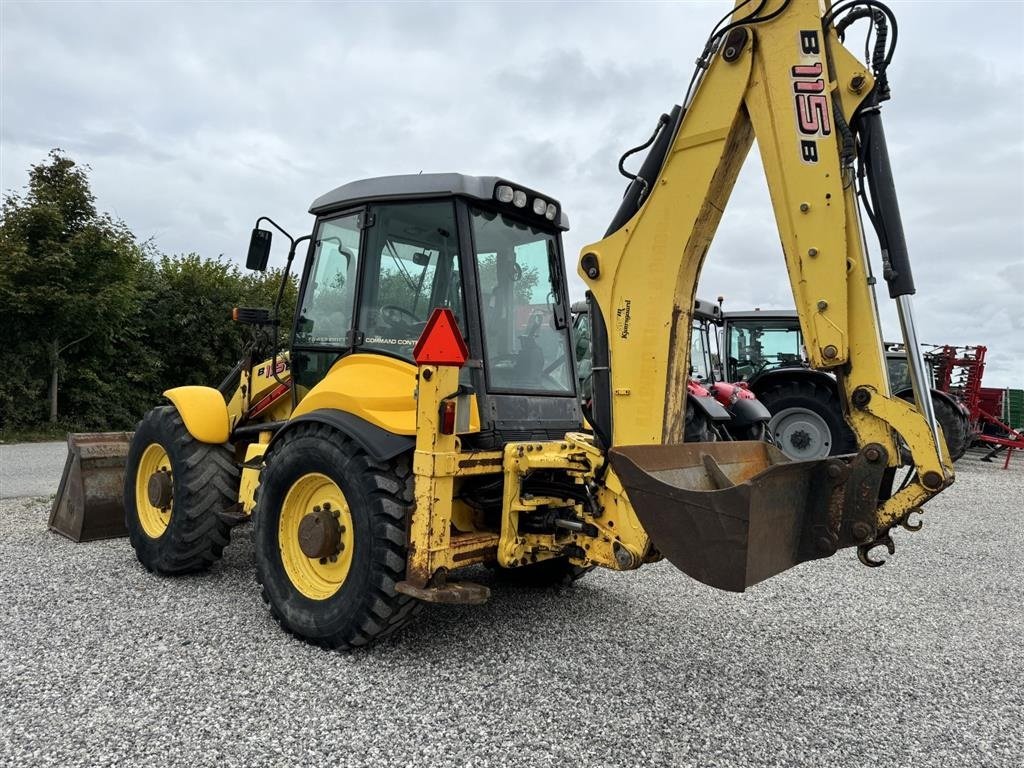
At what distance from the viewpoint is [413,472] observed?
3453 mm

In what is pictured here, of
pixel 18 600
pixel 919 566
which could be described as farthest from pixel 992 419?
pixel 18 600

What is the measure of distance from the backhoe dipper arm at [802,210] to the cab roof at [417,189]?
89 cm

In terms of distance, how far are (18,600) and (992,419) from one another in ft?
54.4

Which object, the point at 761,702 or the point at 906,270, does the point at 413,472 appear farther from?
the point at 906,270

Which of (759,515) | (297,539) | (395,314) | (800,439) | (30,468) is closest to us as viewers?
(759,515)

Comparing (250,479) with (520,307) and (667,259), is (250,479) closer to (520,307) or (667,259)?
(520,307)

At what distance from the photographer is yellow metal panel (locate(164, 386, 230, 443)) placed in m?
4.87

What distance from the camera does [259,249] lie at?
4.59 meters

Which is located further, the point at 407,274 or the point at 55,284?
the point at 55,284

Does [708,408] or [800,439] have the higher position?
[708,408]

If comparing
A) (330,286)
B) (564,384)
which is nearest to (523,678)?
(564,384)

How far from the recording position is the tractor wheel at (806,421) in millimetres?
9875

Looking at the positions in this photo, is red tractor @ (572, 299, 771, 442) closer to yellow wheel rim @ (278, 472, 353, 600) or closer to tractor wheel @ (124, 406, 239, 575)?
yellow wheel rim @ (278, 472, 353, 600)

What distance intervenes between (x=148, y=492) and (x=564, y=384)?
9.78 feet
